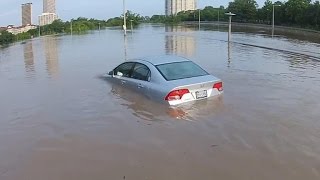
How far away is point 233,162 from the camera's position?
19.1 feet

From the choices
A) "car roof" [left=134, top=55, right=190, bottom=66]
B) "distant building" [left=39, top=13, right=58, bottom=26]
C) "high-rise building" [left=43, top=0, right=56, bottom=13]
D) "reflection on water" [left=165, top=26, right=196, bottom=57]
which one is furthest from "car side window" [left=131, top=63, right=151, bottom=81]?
"high-rise building" [left=43, top=0, right=56, bottom=13]

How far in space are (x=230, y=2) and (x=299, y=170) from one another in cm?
9638

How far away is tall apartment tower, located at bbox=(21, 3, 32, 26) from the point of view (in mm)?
113950

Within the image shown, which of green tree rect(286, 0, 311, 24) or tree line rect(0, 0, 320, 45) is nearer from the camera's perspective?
tree line rect(0, 0, 320, 45)

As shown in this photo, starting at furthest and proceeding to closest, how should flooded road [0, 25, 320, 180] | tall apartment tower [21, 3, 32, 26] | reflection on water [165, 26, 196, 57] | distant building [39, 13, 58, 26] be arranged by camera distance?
distant building [39, 13, 58, 26], tall apartment tower [21, 3, 32, 26], reflection on water [165, 26, 196, 57], flooded road [0, 25, 320, 180]

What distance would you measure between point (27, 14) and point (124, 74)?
376ft

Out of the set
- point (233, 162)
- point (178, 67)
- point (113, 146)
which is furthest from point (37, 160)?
point (178, 67)

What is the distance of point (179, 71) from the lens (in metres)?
9.75

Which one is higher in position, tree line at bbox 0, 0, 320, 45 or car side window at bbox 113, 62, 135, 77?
tree line at bbox 0, 0, 320, 45

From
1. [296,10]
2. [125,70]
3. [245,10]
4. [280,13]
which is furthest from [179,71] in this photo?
[245,10]

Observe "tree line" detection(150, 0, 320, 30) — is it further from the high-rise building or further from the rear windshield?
the rear windshield

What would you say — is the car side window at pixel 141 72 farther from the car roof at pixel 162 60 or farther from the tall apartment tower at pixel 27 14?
the tall apartment tower at pixel 27 14

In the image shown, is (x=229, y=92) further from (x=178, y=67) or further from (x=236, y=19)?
(x=236, y=19)

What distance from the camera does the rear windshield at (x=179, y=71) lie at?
9469 millimetres
